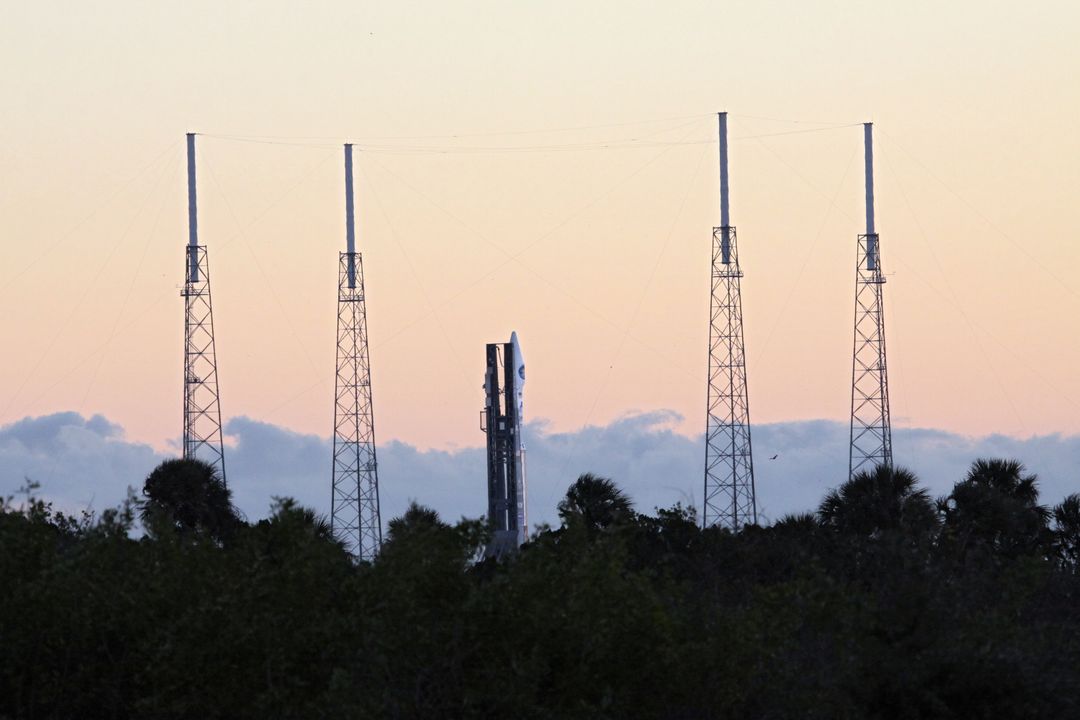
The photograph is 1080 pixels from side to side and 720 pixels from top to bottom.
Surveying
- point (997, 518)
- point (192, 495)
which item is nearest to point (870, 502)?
point (997, 518)

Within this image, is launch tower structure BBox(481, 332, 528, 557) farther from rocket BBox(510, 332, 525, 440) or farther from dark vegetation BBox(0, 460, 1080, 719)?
dark vegetation BBox(0, 460, 1080, 719)

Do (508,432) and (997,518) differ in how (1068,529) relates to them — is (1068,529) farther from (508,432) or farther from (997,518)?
(508,432)

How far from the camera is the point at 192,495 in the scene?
55844 millimetres

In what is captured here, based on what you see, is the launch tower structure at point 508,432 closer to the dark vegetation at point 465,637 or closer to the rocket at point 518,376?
the rocket at point 518,376

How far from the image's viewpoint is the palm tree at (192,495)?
55.2m

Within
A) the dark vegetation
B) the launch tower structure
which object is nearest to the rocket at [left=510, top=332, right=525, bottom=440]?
the launch tower structure

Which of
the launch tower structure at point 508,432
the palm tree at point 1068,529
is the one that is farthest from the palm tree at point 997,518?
the launch tower structure at point 508,432

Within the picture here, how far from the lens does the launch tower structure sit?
6353 cm

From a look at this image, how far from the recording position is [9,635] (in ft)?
83.1

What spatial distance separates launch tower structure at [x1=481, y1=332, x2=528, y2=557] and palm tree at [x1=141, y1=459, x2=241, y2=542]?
11076 millimetres

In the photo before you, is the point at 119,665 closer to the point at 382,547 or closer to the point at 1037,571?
the point at 382,547

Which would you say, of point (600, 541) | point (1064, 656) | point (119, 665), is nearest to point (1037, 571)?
point (1064, 656)

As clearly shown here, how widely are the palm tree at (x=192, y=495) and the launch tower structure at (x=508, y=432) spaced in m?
11.1

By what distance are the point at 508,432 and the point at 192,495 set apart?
1305 cm
